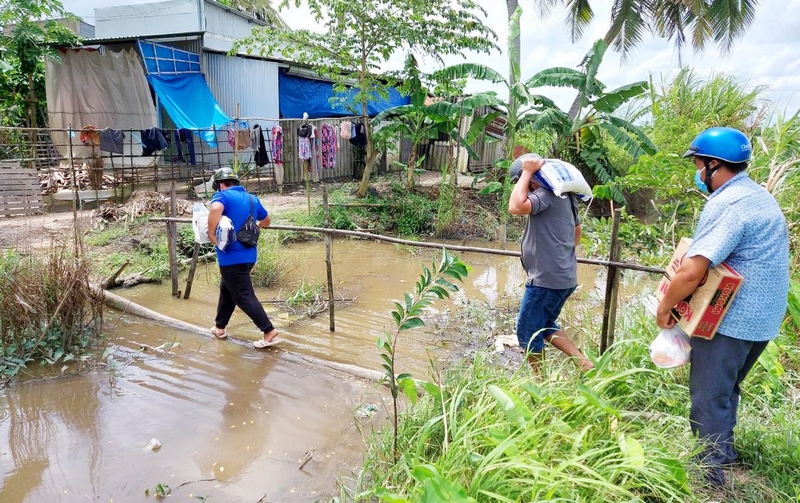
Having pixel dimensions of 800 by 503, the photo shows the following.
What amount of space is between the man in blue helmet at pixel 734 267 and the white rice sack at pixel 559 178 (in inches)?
34.3

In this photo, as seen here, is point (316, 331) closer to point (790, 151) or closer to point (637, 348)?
point (637, 348)

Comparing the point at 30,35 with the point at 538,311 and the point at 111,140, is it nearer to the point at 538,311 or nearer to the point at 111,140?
the point at 111,140

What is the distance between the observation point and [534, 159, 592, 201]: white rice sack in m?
3.18

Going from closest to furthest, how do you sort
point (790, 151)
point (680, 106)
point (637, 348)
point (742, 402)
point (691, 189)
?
point (742, 402) → point (637, 348) → point (691, 189) → point (790, 151) → point (680, 106)

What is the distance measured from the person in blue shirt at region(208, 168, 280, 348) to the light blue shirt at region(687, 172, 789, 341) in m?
3.40

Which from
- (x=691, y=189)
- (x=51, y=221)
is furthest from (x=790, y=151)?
(x=51, y=221)

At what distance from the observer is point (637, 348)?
3.50m

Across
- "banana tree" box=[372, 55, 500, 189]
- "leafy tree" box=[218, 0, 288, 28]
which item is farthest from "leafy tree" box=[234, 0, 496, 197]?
"leafy tree" box=[218, 0, 288, 28]

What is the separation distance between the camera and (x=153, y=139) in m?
11.1

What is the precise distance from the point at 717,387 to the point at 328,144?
11.2 meters

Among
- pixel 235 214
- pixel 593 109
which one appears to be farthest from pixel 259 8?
pixel 235 214

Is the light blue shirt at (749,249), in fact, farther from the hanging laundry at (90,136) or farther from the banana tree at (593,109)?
the hanging laundry at (90,136)

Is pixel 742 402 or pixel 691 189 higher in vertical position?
pixel 691 189

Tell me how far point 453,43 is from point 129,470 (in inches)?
422
